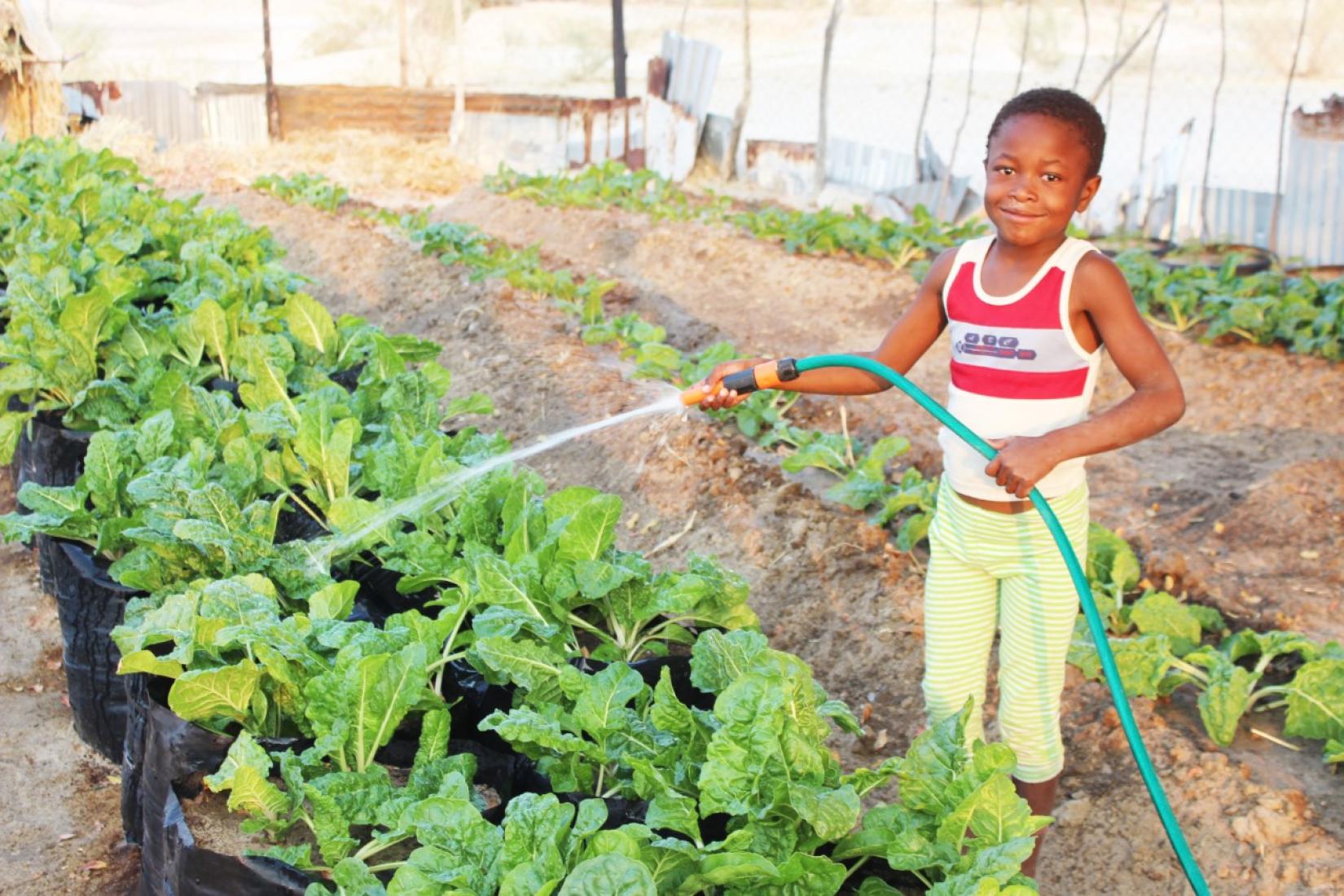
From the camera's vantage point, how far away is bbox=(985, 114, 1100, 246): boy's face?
2.25m

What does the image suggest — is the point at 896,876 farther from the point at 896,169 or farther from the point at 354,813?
the point at 896,169

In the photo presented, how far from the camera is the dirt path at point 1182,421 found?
437 cm

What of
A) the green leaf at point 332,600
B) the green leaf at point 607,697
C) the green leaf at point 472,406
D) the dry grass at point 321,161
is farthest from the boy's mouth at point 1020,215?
the dry grass at point 321,161

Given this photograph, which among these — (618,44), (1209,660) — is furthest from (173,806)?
(618,44)

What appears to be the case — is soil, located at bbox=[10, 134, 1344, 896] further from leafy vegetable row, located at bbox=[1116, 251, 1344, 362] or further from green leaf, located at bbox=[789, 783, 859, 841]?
green leaf, located at bbox=[789, 783, 859, 841]

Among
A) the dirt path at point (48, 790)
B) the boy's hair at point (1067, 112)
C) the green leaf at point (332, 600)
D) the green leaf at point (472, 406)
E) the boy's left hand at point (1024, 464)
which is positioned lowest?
the dirt path at point (48, 790)

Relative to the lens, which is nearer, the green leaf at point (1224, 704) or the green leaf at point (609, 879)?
the green leaf at point (609, 879)

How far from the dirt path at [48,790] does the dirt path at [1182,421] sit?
312 cm

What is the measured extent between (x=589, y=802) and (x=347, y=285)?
7022mm

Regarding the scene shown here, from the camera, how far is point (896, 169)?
459 inches

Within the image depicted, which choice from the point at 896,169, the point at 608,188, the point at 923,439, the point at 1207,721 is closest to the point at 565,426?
the point at 923,439

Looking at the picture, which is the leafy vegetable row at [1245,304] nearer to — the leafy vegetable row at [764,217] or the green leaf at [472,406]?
the leafy vegetable row at [764,217]

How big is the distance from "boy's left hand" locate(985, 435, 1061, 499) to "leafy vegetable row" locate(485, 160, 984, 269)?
673 centimetres

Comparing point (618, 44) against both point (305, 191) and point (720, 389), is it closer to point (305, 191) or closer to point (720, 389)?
point (305, 191)
